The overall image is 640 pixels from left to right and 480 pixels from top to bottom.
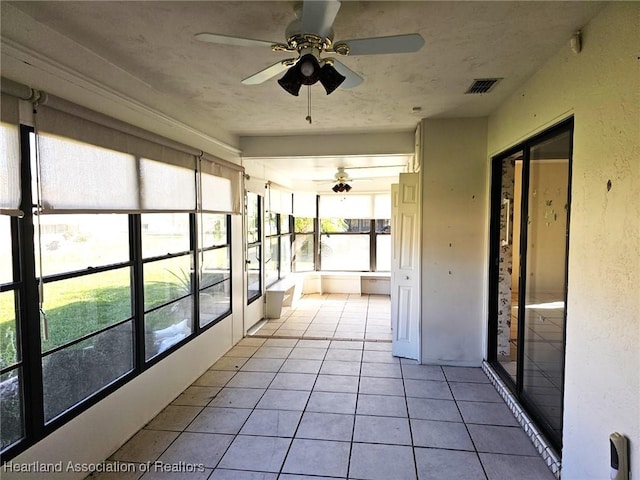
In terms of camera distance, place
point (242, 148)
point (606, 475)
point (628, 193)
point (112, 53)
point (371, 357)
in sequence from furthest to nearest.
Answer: point (242, 148)
point (371, 357)
point (112, 53)
point (606, 475)
point (628, 193)

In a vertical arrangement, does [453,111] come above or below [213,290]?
above

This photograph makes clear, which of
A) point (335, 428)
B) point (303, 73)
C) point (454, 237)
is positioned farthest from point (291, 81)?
point (454, 237)

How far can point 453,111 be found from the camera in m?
3.46

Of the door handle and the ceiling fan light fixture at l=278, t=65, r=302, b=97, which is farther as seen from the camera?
the door handle

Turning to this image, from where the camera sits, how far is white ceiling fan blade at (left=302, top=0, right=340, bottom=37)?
4.79 feet

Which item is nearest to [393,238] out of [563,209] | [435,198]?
[435,198]

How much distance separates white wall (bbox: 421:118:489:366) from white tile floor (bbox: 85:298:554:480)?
0.36 metres

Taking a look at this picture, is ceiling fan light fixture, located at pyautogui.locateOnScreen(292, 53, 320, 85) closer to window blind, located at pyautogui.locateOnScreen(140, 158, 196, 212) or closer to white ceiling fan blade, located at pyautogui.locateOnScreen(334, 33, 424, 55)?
white ceiling fan blade, located at pyautogui.locateOnScreen(334, 33, 424, 55)

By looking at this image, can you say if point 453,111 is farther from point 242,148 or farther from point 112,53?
point 112,53

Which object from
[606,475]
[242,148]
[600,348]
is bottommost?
[606,475]

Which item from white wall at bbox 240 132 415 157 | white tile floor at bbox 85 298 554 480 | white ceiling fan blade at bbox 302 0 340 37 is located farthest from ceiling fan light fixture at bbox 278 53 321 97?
white wall at bbox 240 132 415 157

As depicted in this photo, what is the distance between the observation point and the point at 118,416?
2.50m

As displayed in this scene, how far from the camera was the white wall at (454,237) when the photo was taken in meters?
3.73

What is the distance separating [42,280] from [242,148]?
2.95 metres
